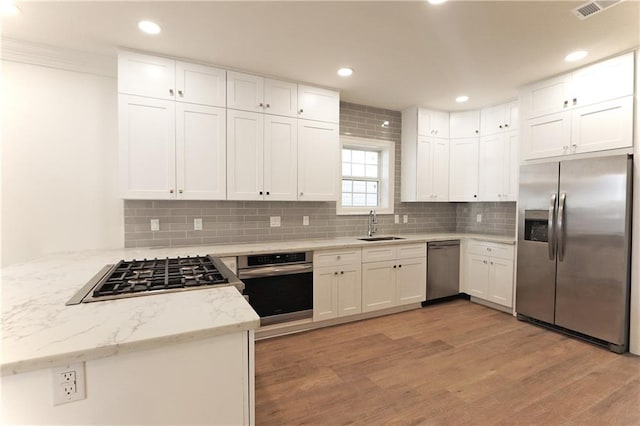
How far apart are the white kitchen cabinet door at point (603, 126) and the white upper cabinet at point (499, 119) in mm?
921

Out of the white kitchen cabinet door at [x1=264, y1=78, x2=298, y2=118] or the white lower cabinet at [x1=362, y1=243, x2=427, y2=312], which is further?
the white lower cabinet at [x1=362, y1=243, x2=427, y2=312]

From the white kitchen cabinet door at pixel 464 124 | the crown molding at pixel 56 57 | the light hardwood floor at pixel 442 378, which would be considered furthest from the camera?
the white kitchen cabinet door at pixel 464 124

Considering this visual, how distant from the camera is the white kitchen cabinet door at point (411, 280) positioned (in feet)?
12.6

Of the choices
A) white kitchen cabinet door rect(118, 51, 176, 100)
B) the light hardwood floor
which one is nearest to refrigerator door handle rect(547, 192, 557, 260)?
the light hardwood floor

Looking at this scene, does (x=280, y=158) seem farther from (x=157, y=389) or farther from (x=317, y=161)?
(x=157, y=389)

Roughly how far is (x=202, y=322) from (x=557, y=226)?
3477mm

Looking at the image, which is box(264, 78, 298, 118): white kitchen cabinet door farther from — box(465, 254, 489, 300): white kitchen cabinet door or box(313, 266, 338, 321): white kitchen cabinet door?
box(465, 254, 489, 300): white kitchen cabinet door

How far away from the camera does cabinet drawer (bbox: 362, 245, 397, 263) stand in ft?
11.8

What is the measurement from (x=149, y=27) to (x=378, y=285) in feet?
10.9

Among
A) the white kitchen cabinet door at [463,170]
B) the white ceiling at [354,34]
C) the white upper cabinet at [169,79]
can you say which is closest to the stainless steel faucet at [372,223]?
the white kitchen cabinet door at [463,170]

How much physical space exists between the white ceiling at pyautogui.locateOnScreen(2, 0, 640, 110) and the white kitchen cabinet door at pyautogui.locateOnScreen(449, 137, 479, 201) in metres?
1.28

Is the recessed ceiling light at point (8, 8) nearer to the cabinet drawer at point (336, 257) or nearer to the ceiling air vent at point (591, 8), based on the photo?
the cabinet drawer at point (336, 257)

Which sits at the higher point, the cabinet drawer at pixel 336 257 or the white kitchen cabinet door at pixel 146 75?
the white kitchen cabinet door at pixel 146 75

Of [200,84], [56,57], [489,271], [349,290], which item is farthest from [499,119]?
[56,57]
